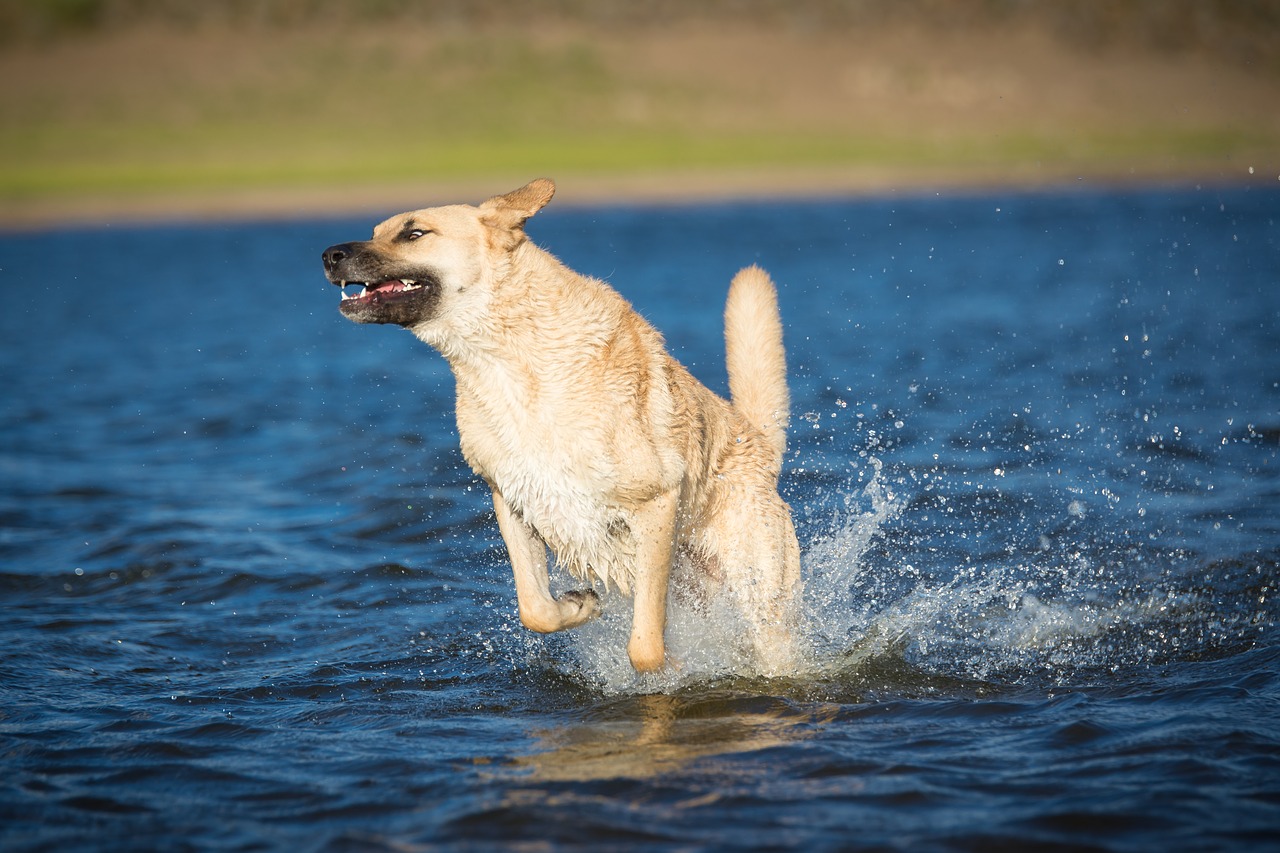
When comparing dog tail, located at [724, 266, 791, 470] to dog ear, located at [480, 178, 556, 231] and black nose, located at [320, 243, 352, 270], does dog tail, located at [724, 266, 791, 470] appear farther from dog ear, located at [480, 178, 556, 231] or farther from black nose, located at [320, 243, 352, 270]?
black nose, located at [320, 243, 352, 270]

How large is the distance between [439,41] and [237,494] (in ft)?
197

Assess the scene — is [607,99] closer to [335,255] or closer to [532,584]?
[335,255]

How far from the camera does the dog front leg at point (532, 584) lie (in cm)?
604

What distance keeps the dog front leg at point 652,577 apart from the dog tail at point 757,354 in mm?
1101

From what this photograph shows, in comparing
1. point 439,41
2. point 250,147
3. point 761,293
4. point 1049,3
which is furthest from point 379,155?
point 761,293

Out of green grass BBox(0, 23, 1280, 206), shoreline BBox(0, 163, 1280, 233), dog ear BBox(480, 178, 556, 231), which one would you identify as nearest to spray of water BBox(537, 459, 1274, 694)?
dog ear BBox(480, 178, 556, 231)

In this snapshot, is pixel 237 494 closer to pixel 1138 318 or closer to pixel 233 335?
pixel 233 335

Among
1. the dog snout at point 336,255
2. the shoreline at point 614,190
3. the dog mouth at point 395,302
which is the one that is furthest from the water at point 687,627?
the shoreline at point 614,190

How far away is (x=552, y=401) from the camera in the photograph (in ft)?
18.8

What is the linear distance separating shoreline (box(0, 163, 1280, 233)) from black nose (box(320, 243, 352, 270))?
108 ft

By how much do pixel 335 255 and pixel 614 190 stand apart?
36910 mm

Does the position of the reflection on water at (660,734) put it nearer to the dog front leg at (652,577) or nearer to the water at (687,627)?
the water at (687,627)

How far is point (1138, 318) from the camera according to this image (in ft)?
55.4

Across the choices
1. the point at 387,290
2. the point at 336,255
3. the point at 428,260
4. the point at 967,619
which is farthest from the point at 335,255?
the point at 967,619
